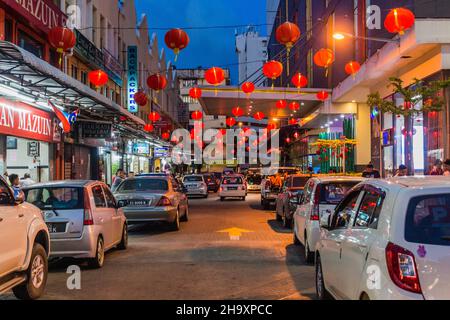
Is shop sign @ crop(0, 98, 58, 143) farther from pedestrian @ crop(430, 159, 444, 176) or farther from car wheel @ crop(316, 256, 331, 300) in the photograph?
pedestrian @ crop(430, 159, 444, 176)

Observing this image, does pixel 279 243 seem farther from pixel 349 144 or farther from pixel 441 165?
pixel 349 144

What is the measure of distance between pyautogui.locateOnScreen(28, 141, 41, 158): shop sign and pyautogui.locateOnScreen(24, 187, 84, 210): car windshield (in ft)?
36.4

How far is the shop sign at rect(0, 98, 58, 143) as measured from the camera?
16828mm

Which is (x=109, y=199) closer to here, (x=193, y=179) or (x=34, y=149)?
(x=34, y=149)

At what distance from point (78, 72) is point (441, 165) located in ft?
57.6

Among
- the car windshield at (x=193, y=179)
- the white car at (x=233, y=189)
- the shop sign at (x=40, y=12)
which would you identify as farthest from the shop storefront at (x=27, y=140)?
the car windshield at (x=193, y=179)

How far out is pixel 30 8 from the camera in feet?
63.1

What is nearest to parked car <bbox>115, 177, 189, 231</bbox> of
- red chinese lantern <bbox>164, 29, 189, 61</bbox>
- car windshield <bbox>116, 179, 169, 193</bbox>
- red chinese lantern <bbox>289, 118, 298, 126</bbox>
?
car windshield <bbox>116, 179, 169, 193</bbox>

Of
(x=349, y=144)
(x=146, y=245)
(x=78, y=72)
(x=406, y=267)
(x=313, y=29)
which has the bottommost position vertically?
(x=146, y=245)

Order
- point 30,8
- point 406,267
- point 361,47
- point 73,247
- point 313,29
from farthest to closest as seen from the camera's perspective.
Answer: point 313,29, point 361,47, point 30,8, point 73,247, point 406,267

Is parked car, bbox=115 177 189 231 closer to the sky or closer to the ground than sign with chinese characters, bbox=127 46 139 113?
closer to the ground

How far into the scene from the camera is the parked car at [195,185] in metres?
32.5
